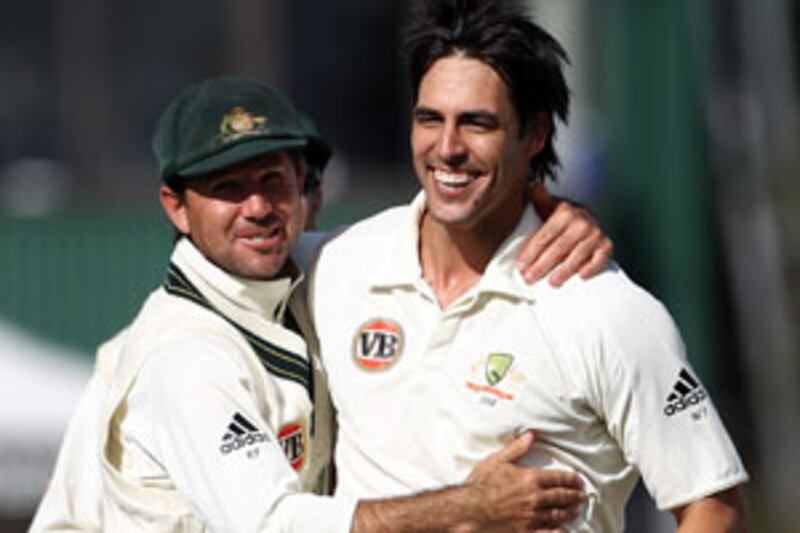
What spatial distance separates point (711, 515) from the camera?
4.93 metres

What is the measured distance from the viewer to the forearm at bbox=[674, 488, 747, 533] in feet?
16.2

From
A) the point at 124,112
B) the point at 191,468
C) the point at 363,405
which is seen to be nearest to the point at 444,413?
the point at 363,405

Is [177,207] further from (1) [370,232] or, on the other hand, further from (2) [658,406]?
(2) [658,406]

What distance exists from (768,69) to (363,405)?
797cm

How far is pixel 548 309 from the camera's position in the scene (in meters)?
5.00

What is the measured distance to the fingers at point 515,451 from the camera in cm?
492

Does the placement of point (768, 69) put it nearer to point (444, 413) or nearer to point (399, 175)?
point (399, 175)

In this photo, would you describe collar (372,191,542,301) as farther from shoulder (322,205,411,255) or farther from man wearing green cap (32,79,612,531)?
man wearing green cap (32,79,612,531)

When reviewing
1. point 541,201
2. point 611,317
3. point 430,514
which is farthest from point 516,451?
point 541,201

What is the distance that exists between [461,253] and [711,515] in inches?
34.5

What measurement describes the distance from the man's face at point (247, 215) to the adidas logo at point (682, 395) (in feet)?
Result: 3.32

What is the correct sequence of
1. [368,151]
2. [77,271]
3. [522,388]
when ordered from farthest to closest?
[368,151]
[77,271]
[522,388]

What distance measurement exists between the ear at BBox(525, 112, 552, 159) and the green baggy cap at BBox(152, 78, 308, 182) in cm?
55

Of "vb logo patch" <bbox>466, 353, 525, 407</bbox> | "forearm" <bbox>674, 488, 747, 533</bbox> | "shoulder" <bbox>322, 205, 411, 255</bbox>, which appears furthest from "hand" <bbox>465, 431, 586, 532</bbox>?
"shoulder" <bbox>322, 205, 411, 255</bbox>
